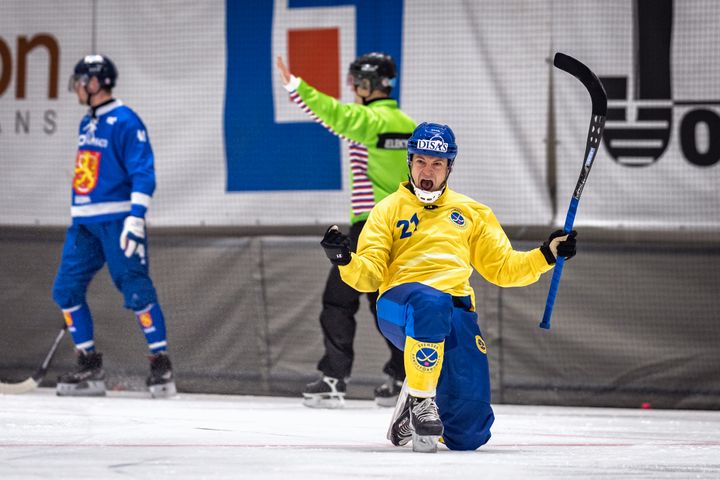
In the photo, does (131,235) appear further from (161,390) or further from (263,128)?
(263,128)

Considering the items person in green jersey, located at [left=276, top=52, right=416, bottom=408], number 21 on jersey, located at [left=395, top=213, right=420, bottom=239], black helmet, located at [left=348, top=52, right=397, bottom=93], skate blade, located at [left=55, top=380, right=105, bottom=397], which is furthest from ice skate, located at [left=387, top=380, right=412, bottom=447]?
skate blade, located at [left=55, top=380, right=105, bottom=397]

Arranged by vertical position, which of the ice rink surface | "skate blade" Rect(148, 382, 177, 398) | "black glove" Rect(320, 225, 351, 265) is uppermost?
"black glove" Rect(320, 225, 351, 265)

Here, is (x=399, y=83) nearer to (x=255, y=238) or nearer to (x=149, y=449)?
(x=255, y=238)

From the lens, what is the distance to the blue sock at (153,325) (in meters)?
6.43

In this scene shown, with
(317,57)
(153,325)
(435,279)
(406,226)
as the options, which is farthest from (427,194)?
(317,57)

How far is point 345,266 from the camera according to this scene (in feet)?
13.0

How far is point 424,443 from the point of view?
155 inches

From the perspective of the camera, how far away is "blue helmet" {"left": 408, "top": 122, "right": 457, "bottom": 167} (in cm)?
420

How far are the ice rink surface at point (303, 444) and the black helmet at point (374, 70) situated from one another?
5.55ft

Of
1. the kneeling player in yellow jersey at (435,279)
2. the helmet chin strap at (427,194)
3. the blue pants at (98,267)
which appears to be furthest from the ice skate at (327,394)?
the helmet chin strap at (427,194)

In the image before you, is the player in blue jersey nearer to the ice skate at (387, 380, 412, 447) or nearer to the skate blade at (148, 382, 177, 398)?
the skate blade at (148, 382, 177, 398)

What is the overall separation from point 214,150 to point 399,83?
1240 mm

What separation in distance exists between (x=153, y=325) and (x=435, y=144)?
2.78 m

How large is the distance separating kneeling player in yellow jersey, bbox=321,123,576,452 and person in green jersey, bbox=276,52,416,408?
63.1 inches
